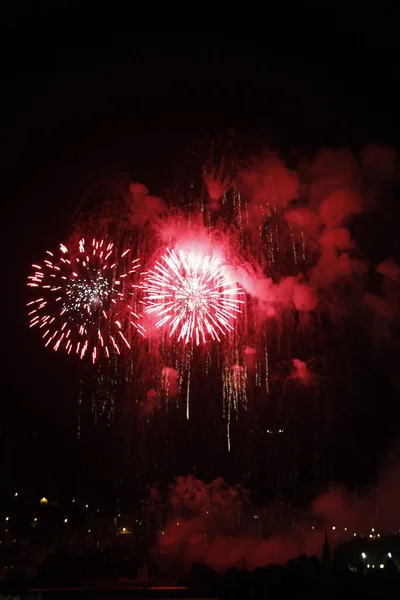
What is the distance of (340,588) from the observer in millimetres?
20672

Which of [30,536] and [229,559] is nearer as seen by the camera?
[229,559]

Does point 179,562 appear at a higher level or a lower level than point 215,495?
lower

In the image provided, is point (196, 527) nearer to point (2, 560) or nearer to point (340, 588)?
point (2, 560)

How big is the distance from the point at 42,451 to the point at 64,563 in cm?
2278

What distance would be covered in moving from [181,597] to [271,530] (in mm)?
16249

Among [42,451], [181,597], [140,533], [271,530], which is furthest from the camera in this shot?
[42,451]

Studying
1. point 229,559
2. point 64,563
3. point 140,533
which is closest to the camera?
point 64,563

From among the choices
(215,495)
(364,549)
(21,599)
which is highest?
(215,495)

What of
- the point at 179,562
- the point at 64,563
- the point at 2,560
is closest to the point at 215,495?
the point at 179,562

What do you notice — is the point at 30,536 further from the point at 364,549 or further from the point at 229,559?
the point at 364,549

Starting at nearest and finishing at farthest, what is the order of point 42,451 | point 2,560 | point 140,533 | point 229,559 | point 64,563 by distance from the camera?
point 64,563, point 2,560, point 229,559, point 140,533, point 42,451

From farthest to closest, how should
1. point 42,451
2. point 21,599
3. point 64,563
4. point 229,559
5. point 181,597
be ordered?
point 42,451
point 229,559
point 64,563
point 181,597
point 21,599

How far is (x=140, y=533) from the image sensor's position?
1590 inches

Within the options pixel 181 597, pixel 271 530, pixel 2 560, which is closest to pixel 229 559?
pixel 271 530
